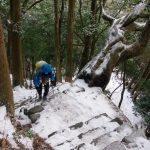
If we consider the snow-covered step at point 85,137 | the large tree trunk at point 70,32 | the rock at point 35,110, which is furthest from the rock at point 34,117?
the large tree trunk at point 70,32

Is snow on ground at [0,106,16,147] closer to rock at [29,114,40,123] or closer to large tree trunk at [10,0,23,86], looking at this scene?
rock at [29,114,40,123]

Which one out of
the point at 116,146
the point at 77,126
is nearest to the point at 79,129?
the point at 77,126

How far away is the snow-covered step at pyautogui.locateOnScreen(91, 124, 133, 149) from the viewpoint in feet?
31.1

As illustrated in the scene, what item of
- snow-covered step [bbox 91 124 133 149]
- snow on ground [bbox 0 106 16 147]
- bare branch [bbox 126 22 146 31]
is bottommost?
snow-covered step [bbox 91 124 133 149]

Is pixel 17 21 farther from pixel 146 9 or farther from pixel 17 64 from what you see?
pixel 146 9

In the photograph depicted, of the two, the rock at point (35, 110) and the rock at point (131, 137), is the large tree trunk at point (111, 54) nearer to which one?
the rock at point (35, 110)

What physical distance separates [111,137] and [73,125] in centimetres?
140

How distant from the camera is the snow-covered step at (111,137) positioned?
31.1ft

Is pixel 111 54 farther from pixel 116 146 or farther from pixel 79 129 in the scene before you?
pixel 116 146

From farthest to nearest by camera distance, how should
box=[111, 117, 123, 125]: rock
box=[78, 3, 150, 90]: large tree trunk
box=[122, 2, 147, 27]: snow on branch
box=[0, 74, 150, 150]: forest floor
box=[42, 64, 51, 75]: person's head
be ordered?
box=[122, 2, 147, 27]: snow on branch, box=[78, 3, 150, 90]: large tree trunk, box=[42, 64, 51, 75]: person's head, box=[111, 117, 123, 125]: rock, box=[0, 74, 150, 150]: forest floor

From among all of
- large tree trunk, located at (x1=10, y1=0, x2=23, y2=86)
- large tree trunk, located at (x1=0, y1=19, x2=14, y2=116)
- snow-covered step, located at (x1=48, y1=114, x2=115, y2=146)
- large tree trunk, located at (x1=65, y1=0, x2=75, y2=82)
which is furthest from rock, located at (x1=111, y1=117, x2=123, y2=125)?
large tree trunk, located at (x1=10, y1=0, x2=23, y2=86)

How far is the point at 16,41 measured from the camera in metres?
15.5

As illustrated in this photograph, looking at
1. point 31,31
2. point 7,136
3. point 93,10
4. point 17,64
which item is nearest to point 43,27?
point 31,31

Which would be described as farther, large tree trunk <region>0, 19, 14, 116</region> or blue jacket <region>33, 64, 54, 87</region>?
blue jacket <region>33, 64, 54, 87</region>
